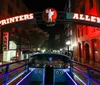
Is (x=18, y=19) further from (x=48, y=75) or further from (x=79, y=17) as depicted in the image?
(x=48, y=75)

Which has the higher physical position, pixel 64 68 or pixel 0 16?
pixel 0 16

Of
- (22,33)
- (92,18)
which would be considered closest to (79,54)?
(22,33)

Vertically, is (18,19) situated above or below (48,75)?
above

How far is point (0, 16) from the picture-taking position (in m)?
24.9

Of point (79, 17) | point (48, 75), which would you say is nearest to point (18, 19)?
point (79, 17)

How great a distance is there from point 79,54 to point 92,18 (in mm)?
22454

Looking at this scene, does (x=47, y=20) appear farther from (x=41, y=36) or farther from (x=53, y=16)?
(x=41, y=36)

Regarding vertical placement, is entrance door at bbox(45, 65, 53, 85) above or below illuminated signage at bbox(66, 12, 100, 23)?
below

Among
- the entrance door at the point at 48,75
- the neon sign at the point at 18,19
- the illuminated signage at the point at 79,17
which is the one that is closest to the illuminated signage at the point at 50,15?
the illuminated signage at the point at 79,17

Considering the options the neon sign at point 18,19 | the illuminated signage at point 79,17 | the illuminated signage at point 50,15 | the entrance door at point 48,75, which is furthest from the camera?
the neon sign at point 18,19

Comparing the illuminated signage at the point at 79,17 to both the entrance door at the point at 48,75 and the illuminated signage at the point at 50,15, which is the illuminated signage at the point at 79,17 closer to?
the illuminated signage at the point at 50,15

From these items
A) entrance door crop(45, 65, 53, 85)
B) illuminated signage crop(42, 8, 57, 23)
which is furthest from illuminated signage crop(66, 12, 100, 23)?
entrance door crop(45, 65, 53, 85)

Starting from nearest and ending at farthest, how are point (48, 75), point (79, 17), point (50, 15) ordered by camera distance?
point (48, 75) < point (50, 15) < point (79, 17)

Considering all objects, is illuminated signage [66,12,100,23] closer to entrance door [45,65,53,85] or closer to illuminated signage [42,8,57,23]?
illuminated signage [42,8,57,23]
